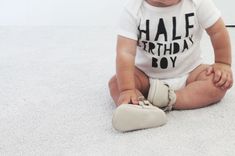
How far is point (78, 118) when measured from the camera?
2.38 ft

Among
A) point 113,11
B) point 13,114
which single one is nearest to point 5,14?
point 113,11

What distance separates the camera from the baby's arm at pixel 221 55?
742mm

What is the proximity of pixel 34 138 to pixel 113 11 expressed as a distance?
0.92 m

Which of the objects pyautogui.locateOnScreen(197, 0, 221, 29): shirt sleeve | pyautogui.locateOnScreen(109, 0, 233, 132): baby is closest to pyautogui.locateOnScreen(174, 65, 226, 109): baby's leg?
pyautogui.locateOnScreen(109, 0, 233, 132): baby

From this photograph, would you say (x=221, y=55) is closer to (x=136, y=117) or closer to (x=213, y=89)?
(x=213, y=89)

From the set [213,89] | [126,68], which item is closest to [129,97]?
[126,68]

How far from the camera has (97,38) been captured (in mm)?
1333

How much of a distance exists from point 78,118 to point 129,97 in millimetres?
103

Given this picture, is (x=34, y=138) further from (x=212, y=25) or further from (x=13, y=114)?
(x=212, y=25)

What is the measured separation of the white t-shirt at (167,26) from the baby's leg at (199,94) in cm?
6

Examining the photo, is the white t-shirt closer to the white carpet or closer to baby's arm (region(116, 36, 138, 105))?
baby's arm (region(116, 36, 138, 105))

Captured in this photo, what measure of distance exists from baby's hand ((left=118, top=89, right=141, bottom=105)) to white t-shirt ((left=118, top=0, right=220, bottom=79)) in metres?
0.09

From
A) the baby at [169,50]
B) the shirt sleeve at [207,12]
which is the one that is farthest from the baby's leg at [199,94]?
the shirt sleeve at [207,12]

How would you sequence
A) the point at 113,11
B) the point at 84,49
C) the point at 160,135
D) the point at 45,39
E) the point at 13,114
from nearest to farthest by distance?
1. the point at 160,135
2. the point at 13,114
3. the point at 84,49
4. the point at 45,39
5. the point at 113,11
